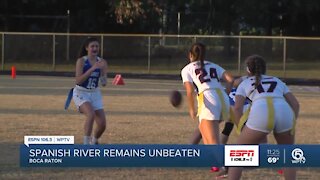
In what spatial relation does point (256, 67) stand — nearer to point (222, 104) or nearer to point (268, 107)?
point (268, 107)

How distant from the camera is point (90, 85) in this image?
10.7 metres

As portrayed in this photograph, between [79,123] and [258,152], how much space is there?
28.1 ft

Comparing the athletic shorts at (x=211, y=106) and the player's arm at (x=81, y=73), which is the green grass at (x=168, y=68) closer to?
the player's arm at (x=81, y=73)

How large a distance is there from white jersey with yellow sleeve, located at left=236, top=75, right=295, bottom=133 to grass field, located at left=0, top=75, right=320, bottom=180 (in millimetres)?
1872

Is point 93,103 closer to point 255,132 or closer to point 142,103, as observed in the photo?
point 255,132

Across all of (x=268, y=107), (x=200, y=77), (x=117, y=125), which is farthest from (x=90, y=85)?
(x=268, y=107)

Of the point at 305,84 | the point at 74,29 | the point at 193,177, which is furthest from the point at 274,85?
the point at 74,29

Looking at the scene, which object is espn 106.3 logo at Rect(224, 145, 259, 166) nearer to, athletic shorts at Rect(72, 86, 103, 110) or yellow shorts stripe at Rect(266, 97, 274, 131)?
yellow shorts stripe at Rect(266, 97, 274, 131)

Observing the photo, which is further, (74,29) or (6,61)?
(74,29)

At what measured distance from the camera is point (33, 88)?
24328mm

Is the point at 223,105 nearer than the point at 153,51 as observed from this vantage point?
Yes

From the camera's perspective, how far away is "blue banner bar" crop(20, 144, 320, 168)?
6375 millimetres

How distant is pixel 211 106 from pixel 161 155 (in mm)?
2427

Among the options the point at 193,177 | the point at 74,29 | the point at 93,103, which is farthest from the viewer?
the point at 74,29
